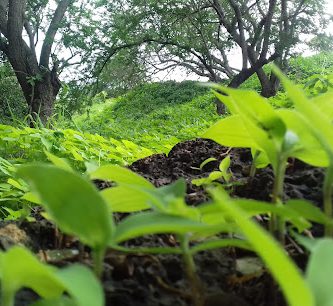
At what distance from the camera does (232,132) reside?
42cm

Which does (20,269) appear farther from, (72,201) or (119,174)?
(119,174)

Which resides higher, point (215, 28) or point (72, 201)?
point (215, 28)

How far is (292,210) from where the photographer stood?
274 millimetres

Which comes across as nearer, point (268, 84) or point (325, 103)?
point (325, 103)

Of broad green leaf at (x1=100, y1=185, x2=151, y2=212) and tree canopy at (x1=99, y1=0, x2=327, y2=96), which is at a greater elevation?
tree canopy at (x1=99, y1=0, x2=327, y2=96)

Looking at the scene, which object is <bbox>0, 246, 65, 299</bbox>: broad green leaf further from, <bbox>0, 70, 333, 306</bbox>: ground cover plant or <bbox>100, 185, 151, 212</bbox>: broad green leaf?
<bbox>100, 185, 151, 212</bbox>: broad green leaf

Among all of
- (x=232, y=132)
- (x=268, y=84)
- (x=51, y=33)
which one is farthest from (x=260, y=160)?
(x=268, y=84)

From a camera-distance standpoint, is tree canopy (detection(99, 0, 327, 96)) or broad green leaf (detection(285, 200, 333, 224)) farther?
tree canopy (detection(99, 0, 327, 96))

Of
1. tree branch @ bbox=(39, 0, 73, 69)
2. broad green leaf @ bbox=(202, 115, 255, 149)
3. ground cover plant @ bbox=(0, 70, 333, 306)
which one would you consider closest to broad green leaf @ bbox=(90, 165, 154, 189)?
ground cover plant @ bbox=(0, 70, 333, 306)

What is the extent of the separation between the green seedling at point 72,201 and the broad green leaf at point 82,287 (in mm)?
28

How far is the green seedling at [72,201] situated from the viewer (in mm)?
218

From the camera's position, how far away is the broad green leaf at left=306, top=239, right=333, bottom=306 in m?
0.20

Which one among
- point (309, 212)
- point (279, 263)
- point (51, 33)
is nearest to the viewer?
point (279, 263)

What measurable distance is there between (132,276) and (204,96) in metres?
9.82
